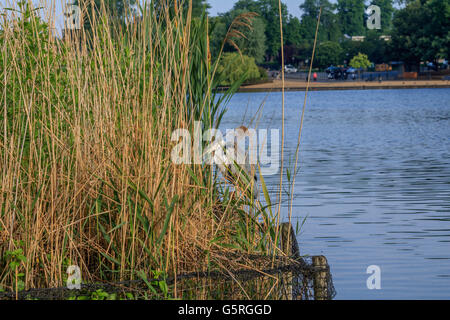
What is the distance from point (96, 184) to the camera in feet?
16.4

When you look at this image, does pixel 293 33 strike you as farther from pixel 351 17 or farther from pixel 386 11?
pixel 386 11

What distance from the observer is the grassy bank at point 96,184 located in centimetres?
473

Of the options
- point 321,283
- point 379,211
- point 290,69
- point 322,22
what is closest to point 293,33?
point 290,69

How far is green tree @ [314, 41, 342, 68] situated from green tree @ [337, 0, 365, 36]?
39.2 metres

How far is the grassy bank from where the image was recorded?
473 cm

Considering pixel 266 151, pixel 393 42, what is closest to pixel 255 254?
pixel 266 151

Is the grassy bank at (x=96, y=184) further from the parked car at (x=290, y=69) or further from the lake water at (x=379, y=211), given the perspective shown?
the parked car at (x=290, y=69)

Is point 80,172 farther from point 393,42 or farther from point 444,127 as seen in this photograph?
point 393,42

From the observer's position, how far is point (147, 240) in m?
4.83

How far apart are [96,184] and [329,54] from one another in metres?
107

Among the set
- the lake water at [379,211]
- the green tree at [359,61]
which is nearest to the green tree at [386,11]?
the green tree at [359,61]

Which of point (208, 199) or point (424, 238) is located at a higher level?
point (208, 199)
